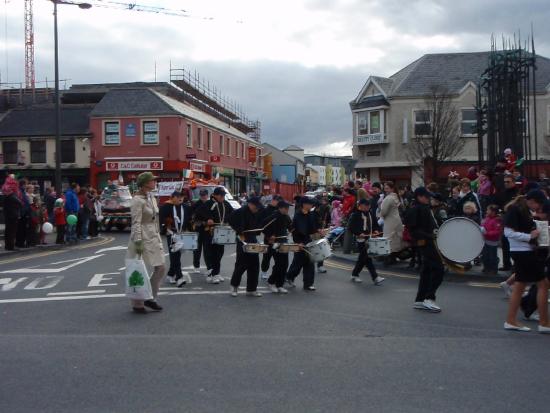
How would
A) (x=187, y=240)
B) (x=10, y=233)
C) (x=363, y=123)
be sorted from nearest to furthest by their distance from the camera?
(x=187, y=240) → (x=10, y=233) → (x=363, y=123)

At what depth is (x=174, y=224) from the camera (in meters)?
11.8

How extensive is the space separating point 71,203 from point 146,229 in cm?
1225

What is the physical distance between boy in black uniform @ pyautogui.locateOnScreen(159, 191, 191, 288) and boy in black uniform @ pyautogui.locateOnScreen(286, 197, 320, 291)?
200cm

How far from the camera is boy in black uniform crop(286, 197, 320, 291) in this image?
11203mm

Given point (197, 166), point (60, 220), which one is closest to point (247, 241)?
point (60, 220)

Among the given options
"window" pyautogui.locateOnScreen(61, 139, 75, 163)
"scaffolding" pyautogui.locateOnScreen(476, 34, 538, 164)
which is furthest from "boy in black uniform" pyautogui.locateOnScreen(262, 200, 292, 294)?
"window" pyautogui.locateOnScreen(61, 139, 75, 163)

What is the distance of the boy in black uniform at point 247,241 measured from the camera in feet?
34.0

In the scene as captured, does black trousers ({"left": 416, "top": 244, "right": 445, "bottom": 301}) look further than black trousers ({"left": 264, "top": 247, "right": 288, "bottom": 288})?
No

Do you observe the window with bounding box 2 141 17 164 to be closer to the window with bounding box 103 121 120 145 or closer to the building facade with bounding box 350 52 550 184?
the window with bounding box 103 121 120 145

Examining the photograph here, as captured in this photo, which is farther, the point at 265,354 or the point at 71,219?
the point at 71,219

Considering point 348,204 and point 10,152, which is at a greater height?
point 10,152

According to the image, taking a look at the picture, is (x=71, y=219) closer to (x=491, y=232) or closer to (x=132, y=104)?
(x=491, y=232)

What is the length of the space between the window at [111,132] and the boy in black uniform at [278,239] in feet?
107

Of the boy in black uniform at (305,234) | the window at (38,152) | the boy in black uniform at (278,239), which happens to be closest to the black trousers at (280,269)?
the boy in black uniform at (278,239)
